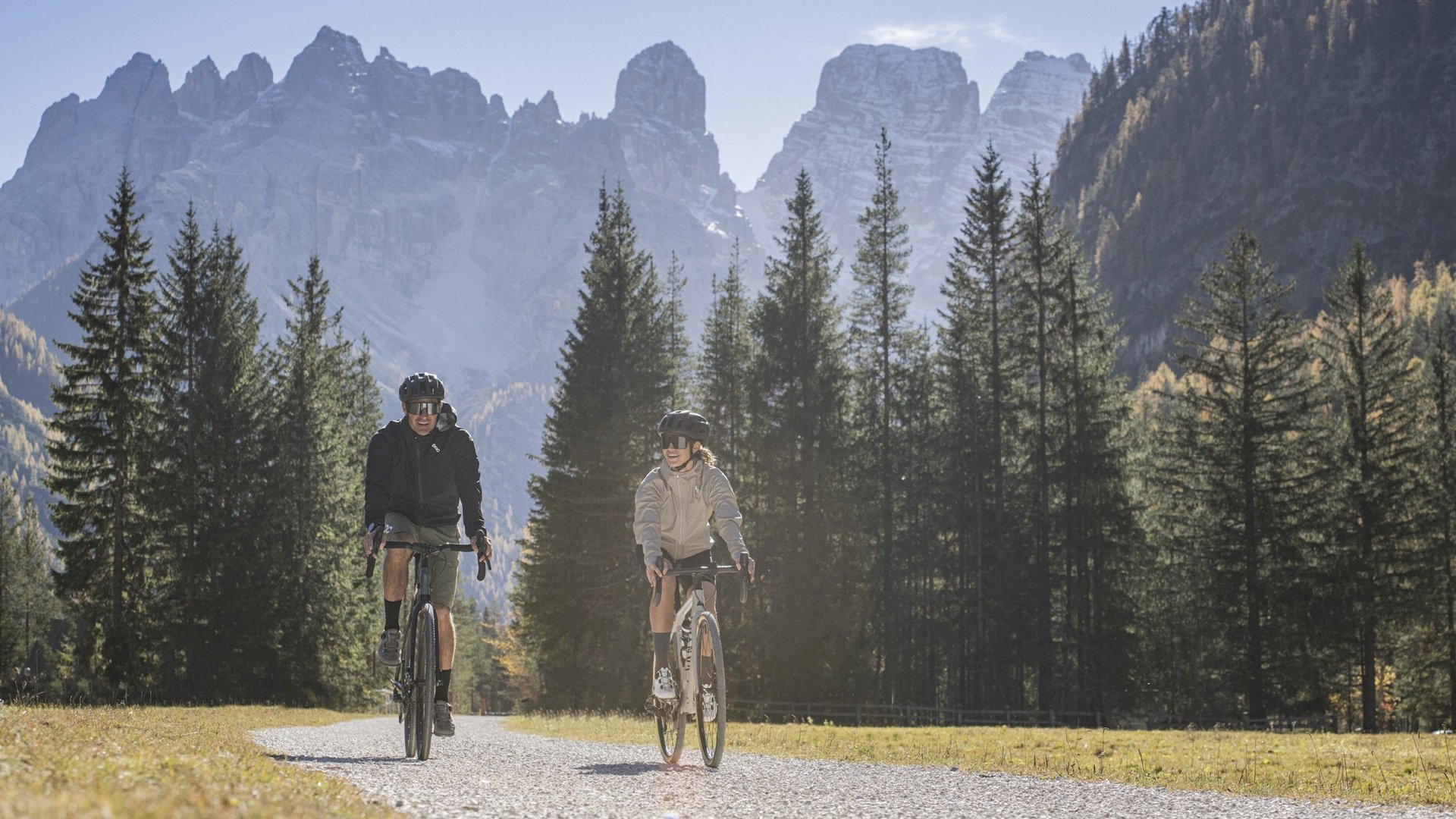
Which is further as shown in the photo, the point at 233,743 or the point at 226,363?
the point at 226,363

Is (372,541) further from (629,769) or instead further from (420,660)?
(629,769)

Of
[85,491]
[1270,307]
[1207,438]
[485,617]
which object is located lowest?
[485,617]

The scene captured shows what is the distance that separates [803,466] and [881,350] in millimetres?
6022

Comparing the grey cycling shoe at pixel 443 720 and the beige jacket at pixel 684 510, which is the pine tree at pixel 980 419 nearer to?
the beige jacket at pixel 684 510

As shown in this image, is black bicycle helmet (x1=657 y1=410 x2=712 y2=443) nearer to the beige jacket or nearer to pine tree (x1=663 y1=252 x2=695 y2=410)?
the beige jacket

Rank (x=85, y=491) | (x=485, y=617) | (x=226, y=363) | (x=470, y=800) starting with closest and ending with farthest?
(x=470, y=800)
(x=85, y=491)
(x=226, y=363)
(x=485, y=617)

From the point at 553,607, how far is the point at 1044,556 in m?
15.6

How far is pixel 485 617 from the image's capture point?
342 ft

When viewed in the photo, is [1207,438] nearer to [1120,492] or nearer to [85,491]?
[1120,492]

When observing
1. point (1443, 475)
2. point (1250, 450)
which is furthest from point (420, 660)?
point (1443, 475)

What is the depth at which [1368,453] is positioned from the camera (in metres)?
34.2

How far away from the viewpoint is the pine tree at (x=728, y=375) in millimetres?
41062

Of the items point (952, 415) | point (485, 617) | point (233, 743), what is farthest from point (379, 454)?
point (485, 617)

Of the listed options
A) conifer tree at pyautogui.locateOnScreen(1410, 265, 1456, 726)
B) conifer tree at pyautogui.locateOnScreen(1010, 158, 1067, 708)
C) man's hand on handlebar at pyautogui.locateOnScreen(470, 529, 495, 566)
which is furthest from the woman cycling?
conifer tree at pyautogui.locateOnScreen(1410, 265, 1456, 726)
